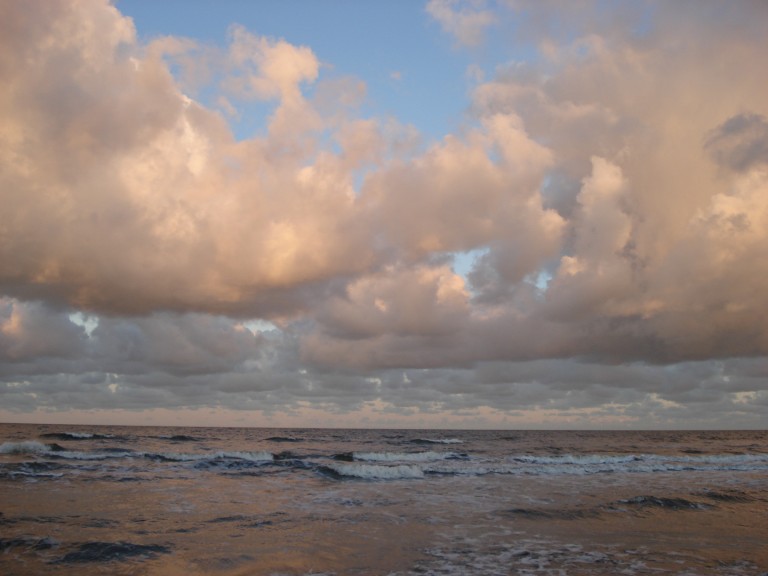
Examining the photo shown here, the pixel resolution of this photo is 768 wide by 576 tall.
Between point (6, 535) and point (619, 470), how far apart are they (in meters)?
33.2

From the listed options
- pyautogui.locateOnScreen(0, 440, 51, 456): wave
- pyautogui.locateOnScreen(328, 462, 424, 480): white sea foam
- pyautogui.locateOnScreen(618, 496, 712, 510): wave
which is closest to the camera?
pyautogui.locateOnScreen(618, 496, 712, 510): wave

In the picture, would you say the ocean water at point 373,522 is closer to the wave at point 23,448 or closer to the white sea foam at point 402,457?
the wave at point 23,448

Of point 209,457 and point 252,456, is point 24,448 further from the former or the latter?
point 252,456

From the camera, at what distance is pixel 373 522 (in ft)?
55.4

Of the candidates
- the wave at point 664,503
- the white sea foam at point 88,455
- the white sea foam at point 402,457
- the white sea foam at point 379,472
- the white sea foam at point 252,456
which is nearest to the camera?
the wave at point 664,503

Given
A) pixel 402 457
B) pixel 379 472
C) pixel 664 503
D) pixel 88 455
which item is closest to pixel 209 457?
pixel 88 455

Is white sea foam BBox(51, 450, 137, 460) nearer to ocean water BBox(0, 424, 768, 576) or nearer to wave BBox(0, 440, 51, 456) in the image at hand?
wave BBox(0, 440, 51, 456)

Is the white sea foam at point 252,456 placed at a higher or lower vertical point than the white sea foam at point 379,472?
lower

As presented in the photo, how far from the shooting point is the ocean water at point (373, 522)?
1216 centimetres

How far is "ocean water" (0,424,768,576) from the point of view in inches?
479

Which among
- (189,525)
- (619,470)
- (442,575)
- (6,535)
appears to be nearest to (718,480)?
(619,470)

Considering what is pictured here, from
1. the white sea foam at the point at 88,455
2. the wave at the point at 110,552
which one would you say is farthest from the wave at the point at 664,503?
the white sea foam at the point at 88,455

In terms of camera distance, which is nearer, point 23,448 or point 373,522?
point 373,522

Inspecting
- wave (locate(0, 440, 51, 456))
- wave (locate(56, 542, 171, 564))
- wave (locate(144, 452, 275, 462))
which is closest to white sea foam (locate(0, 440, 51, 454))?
wave (locate(0, 440, 51, 456))
